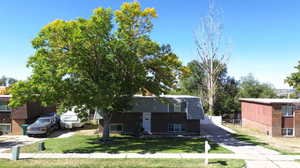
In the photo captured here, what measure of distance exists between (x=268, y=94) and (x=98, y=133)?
36347 millimetres

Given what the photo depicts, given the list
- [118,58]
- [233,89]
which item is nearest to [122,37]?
[118,58]

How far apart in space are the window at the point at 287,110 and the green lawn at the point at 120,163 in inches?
621

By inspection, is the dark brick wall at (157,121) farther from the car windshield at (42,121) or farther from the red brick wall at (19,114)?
the red brick wall at (19,114)

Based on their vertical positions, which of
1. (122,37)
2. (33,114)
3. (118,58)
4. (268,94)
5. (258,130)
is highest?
(122,37)

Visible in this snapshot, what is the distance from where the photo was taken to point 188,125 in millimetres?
22969

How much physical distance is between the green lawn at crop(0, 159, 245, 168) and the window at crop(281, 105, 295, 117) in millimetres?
15778

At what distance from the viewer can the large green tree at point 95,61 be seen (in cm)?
1426

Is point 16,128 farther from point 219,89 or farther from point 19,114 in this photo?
point 219,89

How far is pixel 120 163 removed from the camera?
Answer: 1135cm

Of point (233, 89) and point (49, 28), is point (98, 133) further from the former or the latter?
point (233, 89)

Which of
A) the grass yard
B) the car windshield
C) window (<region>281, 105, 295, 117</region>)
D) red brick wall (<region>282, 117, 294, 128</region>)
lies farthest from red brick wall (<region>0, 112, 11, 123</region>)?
red brick wall (<region>282, 117, 294, 128</region>)

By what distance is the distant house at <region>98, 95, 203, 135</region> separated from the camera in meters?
22.9

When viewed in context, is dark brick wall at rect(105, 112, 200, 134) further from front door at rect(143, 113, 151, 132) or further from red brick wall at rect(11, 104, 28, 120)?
red brick wall at rect(11, 104, 28, 120)

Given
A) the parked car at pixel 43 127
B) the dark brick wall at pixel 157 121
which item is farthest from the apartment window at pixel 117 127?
the parked car at pixel 43 127
